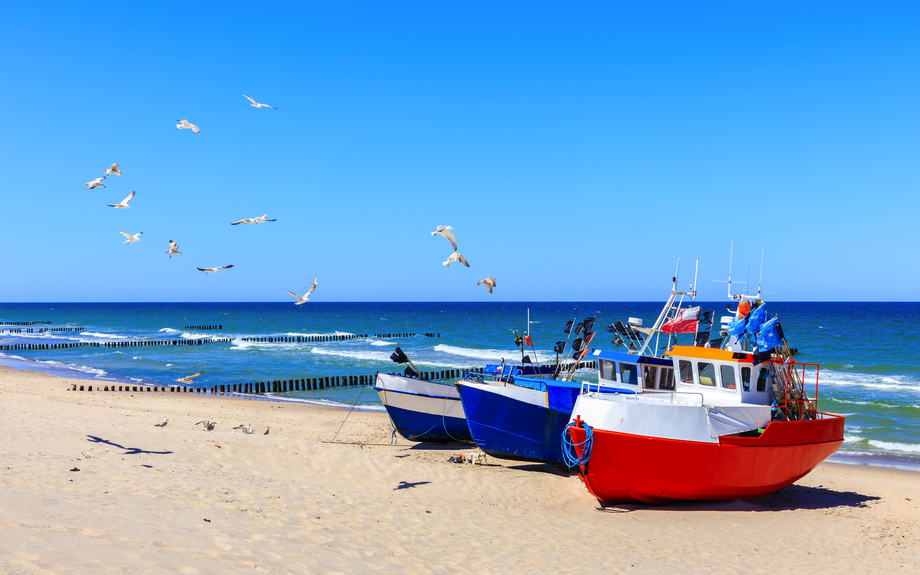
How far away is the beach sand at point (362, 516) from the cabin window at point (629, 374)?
2.63 m

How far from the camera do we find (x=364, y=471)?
44.5ft

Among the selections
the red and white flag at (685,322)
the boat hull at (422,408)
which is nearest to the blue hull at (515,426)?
the boat hull at (422,408)

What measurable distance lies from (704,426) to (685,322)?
11.1ft

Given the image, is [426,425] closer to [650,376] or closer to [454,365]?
[650,376]

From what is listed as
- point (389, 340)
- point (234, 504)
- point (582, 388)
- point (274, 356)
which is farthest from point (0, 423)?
point (389, 340)

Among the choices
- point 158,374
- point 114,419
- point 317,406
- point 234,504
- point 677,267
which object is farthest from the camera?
point 158,374

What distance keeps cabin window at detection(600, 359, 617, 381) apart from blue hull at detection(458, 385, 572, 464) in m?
1.48

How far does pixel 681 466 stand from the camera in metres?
12.0

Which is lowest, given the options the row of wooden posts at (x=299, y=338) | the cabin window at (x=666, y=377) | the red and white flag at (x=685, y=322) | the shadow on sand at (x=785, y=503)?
the row of wooden posts at (x=299, y=338)

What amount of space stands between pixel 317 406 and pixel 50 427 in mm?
14732

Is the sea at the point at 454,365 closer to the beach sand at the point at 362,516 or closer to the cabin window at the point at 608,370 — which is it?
the cabin window at the point at 608,370

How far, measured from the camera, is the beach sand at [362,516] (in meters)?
6.86

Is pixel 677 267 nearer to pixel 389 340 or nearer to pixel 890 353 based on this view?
pixel 890 353

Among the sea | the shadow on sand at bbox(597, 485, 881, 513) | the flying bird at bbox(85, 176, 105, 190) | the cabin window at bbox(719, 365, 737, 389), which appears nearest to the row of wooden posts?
the sea
